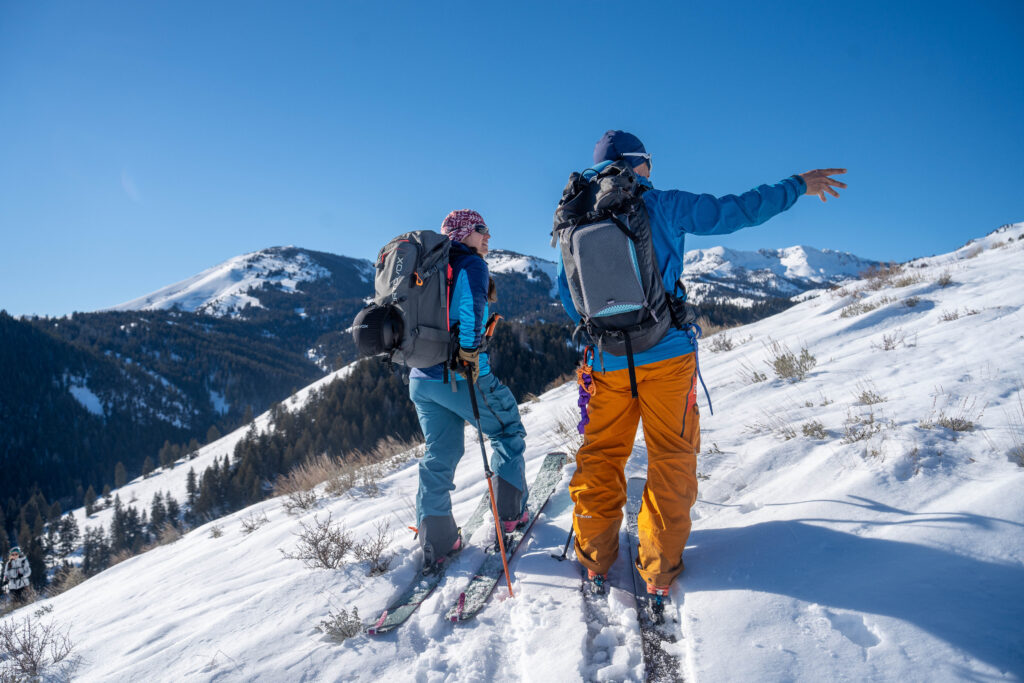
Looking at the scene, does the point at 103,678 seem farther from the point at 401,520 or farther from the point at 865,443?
the point at 865,443

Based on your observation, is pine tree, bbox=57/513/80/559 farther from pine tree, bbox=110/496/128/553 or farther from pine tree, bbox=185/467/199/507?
pine tree, bbox=185/467/199/507

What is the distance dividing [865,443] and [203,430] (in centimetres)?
16060

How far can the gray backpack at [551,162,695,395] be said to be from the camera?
228 cm

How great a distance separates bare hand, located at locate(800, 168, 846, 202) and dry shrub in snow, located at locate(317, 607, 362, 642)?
341cm

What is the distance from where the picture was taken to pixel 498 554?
296cm

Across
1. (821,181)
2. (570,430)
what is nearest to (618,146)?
(821,181)

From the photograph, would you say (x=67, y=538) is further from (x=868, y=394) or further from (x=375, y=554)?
(x=868, y=394)

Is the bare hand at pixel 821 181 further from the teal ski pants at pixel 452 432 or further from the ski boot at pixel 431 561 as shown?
the ski boot at pixel 431 561

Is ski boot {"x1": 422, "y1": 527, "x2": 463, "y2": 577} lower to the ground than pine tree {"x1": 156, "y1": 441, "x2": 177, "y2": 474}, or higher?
higher

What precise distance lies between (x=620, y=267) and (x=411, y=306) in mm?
1319

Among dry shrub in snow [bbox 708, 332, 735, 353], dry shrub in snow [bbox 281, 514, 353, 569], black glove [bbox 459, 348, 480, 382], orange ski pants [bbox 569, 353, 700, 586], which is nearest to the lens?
orange ski pants [bbox 569, 353, 700, 586]

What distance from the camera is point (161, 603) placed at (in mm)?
3689

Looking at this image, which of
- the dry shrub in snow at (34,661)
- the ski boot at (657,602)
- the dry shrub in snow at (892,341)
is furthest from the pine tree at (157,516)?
the dry shrub in snow at (892,341)

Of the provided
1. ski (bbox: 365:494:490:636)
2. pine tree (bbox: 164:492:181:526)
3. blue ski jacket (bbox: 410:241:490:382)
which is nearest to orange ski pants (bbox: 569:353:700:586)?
blue ski jacket (bbox: 410:241:490:382)
